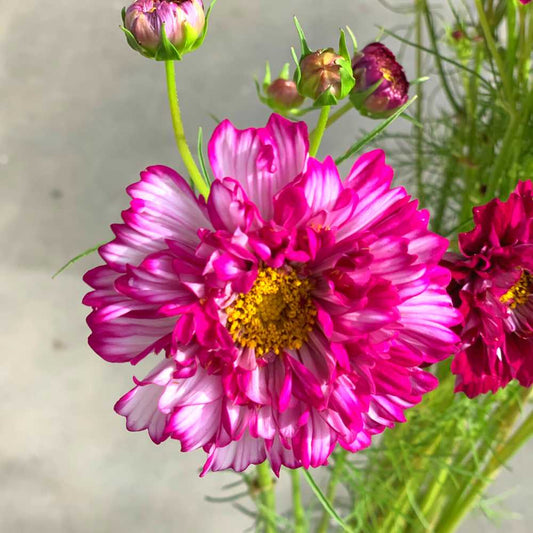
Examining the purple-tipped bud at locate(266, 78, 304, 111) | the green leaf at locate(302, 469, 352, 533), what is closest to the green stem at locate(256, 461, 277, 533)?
the green leaf at locate(302, 469, 352, 533)

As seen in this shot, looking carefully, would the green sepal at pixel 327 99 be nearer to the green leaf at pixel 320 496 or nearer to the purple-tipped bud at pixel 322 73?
the purple-tipped bud at pixel 322 73

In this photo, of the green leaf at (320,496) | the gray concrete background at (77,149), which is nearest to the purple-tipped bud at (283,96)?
the green leaf at (320,496)

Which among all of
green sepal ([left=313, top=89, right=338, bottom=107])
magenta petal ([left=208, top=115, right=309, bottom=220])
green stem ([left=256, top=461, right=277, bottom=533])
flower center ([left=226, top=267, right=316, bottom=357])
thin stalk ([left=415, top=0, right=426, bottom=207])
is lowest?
green stem ([left=256, top=461, right=277, bottom=533])

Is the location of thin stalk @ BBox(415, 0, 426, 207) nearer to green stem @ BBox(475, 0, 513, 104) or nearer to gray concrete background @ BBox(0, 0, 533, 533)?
green stem @ BBox(475, 0, 513, 104)

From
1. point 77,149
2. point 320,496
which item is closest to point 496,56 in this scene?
point 320,496

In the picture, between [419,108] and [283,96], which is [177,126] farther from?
[419,108]
